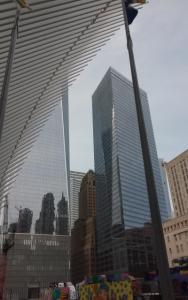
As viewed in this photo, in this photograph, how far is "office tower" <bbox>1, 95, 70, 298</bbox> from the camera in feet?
466

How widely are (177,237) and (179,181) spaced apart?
2775 cm

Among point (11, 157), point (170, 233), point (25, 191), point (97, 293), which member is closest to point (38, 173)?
point (25, 191)

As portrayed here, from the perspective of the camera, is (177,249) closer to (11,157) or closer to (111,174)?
(111,174)

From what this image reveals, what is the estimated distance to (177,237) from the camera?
12062 cm

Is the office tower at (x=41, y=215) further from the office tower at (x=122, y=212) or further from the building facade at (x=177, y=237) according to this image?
the building facade at (x=177, y=237)

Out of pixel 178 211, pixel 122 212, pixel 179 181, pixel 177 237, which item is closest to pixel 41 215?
pixel 122 212

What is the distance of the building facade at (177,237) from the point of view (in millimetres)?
116188

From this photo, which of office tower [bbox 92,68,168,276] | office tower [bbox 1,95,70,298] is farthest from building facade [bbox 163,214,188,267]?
office tower [bbox 1,95,70,298]

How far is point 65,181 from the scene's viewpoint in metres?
176

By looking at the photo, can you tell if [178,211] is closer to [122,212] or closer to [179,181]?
[179,181]

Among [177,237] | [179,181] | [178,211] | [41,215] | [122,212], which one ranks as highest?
[41,215]

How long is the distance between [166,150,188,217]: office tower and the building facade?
466 inches

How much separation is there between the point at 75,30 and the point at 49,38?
8.50 feet

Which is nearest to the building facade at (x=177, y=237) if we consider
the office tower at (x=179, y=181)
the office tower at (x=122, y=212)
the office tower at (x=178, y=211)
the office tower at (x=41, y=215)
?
the office tower at (x=178, y=211)
